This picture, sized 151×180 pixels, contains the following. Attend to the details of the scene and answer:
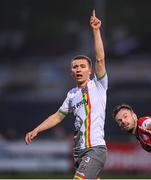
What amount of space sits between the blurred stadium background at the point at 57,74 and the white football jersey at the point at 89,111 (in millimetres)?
11369

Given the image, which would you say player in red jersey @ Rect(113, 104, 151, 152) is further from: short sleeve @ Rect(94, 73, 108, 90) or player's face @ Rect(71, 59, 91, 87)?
player's face @ Rect(71, 59, 91, 87)

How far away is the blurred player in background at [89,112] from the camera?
416 inches

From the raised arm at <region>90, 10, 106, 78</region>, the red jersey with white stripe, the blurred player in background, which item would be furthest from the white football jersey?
the red jersey with white stripe

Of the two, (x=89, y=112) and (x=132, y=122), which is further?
Result: (x=89, y=112)

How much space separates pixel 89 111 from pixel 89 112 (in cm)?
1

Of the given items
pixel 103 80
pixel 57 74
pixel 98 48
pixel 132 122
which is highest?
pixel 57 74

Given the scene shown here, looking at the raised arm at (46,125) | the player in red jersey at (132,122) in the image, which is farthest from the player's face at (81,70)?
the player in red jersey at (132,122)

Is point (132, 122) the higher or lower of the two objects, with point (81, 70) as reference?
lower

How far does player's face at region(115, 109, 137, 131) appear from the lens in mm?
10297

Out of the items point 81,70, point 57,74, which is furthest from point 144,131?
point 57,74

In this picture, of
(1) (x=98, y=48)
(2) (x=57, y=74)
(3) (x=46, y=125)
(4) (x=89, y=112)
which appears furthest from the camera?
(2) (x=57, y=74)

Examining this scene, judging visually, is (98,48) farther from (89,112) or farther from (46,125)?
(46,125)

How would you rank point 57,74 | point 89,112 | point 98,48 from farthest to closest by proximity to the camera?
point 57,74, point 89,112, point 98,48

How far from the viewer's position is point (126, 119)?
10.3 metres
